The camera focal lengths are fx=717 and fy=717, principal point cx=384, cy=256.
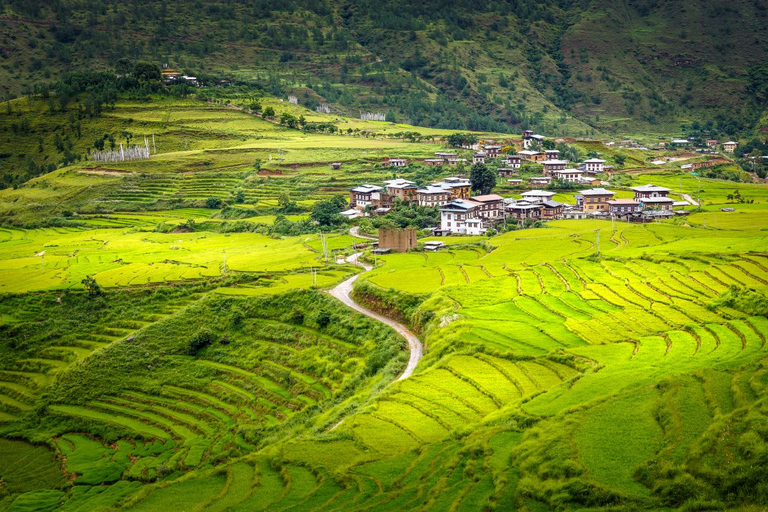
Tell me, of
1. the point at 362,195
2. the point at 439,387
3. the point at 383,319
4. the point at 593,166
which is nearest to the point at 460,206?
the point at 362,195

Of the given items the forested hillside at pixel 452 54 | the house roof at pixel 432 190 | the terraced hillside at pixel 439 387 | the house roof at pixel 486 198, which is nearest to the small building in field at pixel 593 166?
the house roof at pixel 486 198

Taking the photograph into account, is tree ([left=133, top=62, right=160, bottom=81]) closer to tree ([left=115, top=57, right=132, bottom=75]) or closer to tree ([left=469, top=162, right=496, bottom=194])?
tree ([left=115, top=57, right=132, bottom=75])

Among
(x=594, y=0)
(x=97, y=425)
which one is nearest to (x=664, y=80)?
(x=594, y=0)

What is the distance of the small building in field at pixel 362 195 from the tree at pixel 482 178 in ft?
31.5

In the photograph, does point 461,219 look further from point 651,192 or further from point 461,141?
point 461,141

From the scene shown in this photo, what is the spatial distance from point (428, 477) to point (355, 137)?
287ft

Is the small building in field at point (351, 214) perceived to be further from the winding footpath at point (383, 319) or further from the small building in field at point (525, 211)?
the winding footpath at point (383, 319)

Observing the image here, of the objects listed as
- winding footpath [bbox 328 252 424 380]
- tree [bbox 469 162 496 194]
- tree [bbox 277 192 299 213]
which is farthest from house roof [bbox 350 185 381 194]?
winding footpath [bbox 328 252 424 380]

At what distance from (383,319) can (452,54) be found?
12812 centimetres

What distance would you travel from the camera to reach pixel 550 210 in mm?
65000

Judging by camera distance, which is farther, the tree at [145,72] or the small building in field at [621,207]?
the tree at [145,72]

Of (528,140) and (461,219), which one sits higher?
(528,140)

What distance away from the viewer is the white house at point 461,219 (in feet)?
200

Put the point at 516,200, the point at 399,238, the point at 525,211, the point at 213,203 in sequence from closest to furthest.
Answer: the point at 399,238, the point at 525,211, the point at 516,200, the point at 213,203
